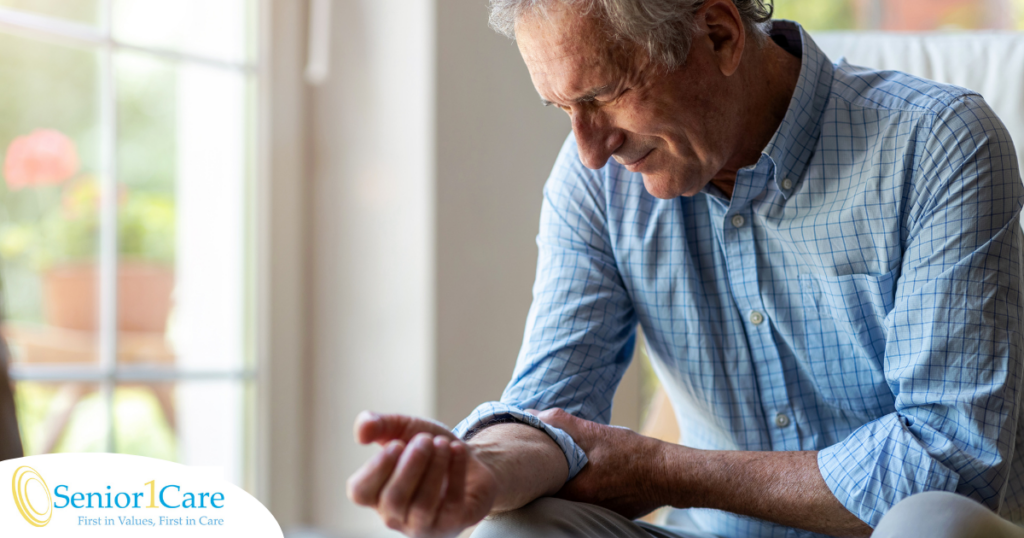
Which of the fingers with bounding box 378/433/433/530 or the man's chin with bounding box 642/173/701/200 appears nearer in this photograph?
the fingers with bounding box 378/433/433/530

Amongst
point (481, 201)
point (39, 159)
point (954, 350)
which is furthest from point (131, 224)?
point (954, 350)

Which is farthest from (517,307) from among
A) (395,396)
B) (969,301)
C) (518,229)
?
(969,301)

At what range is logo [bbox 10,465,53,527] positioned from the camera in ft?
3.01

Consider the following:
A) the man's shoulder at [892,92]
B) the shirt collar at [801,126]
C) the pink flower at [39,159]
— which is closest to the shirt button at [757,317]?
the shirt collar at [801,126]

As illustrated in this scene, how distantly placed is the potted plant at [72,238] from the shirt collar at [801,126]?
1258 millimetres

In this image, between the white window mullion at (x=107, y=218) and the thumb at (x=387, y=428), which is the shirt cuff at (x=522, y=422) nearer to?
the thumb at (x=387, y=428)

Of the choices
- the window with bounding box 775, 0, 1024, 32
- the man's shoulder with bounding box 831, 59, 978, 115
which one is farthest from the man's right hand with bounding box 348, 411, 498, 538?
the window with bounding box 775, 0, 1024, 32

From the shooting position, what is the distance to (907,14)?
5020mm

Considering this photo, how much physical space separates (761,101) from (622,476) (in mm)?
522

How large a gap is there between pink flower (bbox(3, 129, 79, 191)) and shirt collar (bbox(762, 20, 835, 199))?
129 cm

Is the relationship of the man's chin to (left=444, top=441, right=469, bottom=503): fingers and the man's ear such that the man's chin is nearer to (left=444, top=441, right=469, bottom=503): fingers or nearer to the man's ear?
the man's ear

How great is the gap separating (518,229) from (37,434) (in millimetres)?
1041

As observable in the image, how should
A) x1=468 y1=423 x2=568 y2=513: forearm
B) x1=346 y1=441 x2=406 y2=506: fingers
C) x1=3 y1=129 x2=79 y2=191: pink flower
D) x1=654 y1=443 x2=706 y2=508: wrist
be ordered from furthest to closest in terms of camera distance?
x1=3 y1=129 x2=79 y2=191: pink flower → x1=654 y1=443 x2=706 y2=508: wrist → x1=468 y1=423 x2=568 y2=513: forearm → x1=346 y1=441 x2=406 y2=506: fingers

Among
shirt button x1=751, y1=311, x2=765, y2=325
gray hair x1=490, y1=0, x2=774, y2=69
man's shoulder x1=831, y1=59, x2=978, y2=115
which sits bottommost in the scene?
shirt button x1=751, y1=311, x2=765, y2=325
